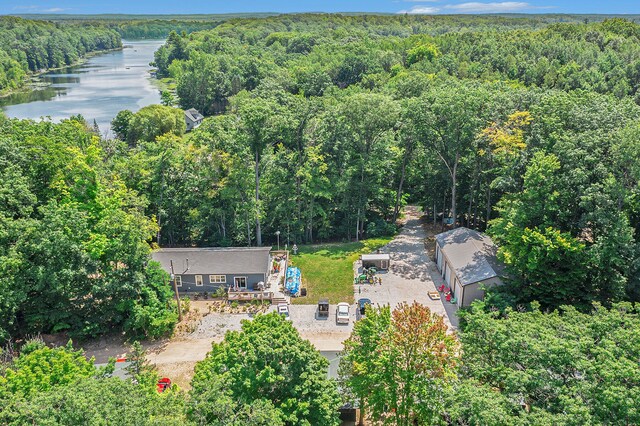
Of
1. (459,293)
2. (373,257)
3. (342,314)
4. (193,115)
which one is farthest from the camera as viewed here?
(193,115)

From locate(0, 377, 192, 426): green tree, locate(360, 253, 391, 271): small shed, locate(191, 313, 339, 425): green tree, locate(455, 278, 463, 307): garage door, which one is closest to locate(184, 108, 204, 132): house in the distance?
locate(360, 253, 391, 271): small shed

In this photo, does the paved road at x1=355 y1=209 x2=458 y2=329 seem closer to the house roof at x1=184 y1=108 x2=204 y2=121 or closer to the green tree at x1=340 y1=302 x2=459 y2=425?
the green tree at x1=340 y1=302 x2=459 y2=425

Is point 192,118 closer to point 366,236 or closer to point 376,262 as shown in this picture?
point 366,236

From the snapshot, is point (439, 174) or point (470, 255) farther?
point (439, 174)

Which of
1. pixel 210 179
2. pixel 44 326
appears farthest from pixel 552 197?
pixel 44 326

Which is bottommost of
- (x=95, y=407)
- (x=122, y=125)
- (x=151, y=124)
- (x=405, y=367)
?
(x=405, y=367)

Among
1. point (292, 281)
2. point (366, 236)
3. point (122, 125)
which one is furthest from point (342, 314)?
point (122, 125)

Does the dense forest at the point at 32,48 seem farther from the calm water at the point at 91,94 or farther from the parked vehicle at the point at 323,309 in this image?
the parked vehicle at the point at 323,309
